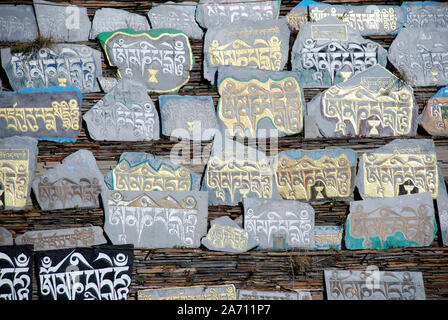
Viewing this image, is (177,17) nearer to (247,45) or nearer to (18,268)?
(247,45)

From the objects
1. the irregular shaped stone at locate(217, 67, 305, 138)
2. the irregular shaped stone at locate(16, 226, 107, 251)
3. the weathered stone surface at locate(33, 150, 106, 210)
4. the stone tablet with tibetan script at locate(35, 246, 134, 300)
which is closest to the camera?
the stone tablet with tibetan script at locate(35, 246, 134, 300)

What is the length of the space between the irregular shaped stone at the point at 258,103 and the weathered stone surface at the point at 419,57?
121 cm

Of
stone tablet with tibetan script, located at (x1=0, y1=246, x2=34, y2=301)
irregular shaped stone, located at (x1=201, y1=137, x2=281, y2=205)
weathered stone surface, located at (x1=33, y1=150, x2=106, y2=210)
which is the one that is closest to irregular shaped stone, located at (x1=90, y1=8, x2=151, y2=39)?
weathered stone surface, located at (x1=33, y1=150, x2=106, y2=210)

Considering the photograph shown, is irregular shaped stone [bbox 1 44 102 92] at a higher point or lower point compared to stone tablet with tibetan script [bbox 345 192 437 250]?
higher

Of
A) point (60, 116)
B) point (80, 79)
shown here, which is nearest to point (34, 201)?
point (60, 116)

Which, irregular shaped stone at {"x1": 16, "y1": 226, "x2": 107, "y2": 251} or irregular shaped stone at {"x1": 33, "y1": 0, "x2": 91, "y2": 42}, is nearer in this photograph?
irregular shaped stone at {"x1": 16, "y1": 226, "x2": 107, "y2": 251}

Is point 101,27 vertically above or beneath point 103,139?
above

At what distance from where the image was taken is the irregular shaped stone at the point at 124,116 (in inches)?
212

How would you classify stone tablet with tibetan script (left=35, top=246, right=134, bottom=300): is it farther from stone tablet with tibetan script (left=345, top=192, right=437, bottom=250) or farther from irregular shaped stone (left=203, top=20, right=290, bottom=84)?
stone tablet with tibetan script (left=345, top=192, right=437, bottom=250)

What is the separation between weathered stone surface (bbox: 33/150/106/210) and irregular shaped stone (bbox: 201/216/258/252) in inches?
49.6

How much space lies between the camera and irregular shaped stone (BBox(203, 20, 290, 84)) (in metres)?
5.54

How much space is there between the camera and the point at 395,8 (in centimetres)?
571
